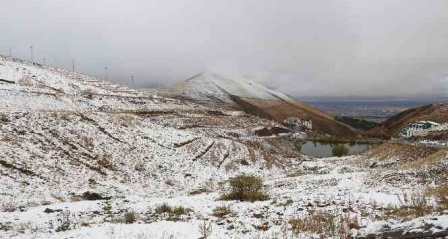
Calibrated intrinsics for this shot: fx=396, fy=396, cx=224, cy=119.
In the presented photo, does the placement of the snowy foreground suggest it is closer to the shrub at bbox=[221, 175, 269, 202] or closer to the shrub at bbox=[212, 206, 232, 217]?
the shrub at bbox=[212, 206, 232, 217]

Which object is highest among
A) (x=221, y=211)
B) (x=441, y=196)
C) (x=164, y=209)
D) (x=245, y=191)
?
(x=441, y=196)

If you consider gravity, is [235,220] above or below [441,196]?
below

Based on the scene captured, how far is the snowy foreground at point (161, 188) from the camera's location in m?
14.4

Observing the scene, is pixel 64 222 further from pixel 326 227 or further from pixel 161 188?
pixel 161 188

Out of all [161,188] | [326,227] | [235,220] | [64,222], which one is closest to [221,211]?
[235,220]

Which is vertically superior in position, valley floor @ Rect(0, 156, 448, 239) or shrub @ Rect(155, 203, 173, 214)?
valley floor @ Rect(0, 156, 448, 239)

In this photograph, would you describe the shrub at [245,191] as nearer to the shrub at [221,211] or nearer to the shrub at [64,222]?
the shrub at [221,211]

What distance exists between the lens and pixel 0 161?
102 ft

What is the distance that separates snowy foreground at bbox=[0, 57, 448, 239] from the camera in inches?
567

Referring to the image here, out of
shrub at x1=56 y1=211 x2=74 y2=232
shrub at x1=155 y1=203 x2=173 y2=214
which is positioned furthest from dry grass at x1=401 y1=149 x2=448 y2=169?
shrub at x1=56 y1=211 x2=74 y2=232

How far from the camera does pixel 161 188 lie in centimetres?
3969

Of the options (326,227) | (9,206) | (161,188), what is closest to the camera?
(326,227)

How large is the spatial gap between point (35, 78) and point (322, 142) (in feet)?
342

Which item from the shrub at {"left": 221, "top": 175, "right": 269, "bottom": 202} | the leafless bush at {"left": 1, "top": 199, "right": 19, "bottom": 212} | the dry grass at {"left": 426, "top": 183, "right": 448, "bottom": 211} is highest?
the dry grass at {"left": 426, "top": 183, "right": 448, "bottom": 211}
